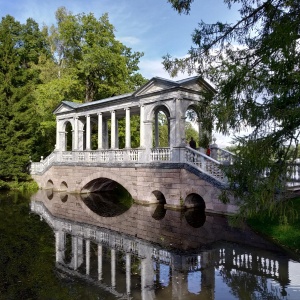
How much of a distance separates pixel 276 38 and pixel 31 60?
3661 cm

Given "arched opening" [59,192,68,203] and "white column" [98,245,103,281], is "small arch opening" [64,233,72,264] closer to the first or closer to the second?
"white column" [98,245,103,281]

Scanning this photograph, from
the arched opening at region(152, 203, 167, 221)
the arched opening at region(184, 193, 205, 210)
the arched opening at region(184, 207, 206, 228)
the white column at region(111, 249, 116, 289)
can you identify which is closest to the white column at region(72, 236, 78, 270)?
the white column at region(111, 249, 116, 289)

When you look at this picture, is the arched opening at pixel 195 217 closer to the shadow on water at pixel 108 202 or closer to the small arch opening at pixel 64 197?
the shadow on water at pixel 108 202

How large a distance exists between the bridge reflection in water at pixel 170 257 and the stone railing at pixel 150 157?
212cm

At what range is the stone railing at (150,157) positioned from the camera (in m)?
13.9

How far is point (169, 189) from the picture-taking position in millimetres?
15383

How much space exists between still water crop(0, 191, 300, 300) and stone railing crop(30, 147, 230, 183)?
6.96 feet

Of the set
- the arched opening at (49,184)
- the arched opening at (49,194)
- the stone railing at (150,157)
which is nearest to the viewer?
the stone railing at (150,157)

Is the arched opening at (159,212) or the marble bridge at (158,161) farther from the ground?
the marble bridge at (158,161)

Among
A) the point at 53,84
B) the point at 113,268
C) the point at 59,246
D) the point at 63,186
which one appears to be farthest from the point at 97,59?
the point at 113,268

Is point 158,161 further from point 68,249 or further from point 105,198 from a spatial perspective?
point 68,249

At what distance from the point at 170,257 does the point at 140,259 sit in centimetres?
82

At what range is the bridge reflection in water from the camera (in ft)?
21.5

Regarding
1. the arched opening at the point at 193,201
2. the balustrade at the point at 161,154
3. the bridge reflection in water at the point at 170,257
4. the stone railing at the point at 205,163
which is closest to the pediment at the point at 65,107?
the balustrade at the point at 161,154
